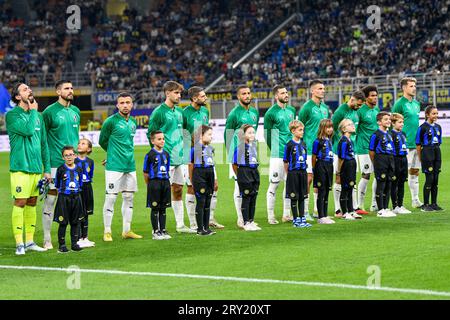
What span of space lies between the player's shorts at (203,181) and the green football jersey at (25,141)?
2411 mm

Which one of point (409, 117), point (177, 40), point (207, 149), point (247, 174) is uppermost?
point (177, 40)

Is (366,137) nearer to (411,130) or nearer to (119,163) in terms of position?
(411,130)

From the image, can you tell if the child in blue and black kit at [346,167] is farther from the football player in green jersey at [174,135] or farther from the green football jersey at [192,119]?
the football player in green jersey at [174,135]

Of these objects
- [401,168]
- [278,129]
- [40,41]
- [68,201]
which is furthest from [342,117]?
[40,41]

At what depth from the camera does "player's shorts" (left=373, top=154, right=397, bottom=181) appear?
55.8 feet

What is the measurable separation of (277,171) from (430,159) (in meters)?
3.02

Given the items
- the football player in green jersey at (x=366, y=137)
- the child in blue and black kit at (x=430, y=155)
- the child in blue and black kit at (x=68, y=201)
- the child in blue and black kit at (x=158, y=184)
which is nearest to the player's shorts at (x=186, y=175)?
the child in blue and black kit at (x=158, y=184)

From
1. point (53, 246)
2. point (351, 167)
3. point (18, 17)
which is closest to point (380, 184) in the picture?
point (351, 167)

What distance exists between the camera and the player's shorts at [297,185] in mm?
15656

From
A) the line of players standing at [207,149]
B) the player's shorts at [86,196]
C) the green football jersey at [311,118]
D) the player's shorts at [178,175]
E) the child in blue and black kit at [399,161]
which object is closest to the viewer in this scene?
the player's shorts at [86,196]

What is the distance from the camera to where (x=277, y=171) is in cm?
1675

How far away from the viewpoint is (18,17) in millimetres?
63031

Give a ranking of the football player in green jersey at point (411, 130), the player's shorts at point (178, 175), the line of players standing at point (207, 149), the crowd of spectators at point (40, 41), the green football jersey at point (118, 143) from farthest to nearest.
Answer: the crowd of spectators at point (40, 41), the football player in green jersey at point (411, 130), the player's shorts at point (178, 175), the green football jersey at point (118, 143), the line of players standing at point (207, 149)
